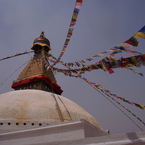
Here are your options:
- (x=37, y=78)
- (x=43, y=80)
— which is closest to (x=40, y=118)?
(x=43, y=80)

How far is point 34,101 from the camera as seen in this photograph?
26.7 ft

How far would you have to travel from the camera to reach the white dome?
285 inches

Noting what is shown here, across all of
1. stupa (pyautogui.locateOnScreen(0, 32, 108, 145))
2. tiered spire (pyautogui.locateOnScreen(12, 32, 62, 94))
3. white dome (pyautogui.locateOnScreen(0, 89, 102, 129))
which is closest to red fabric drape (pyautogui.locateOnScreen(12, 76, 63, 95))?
tiered spire (pyautogui.locateOnScreen(12, 32, 62, 94))

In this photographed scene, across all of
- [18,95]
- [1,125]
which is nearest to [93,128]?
[1,125]

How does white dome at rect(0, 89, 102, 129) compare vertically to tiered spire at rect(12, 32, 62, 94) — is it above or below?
below

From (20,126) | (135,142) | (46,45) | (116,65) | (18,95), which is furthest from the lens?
(46,45)

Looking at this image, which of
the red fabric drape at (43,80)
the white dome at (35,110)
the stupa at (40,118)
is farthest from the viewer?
the red fabric drape at (43,80)

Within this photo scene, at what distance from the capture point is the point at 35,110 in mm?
7516

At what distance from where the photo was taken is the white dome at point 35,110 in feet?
23.7

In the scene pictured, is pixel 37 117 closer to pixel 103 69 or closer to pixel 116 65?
pixel 103 69

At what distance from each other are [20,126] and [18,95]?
223cm

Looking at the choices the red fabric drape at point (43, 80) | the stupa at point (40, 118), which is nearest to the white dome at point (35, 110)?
the stupa at point (40, 118)

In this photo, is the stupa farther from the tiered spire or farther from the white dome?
the tiered spire

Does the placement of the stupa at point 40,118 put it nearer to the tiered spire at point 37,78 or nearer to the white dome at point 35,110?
the white dome at point 35,110
